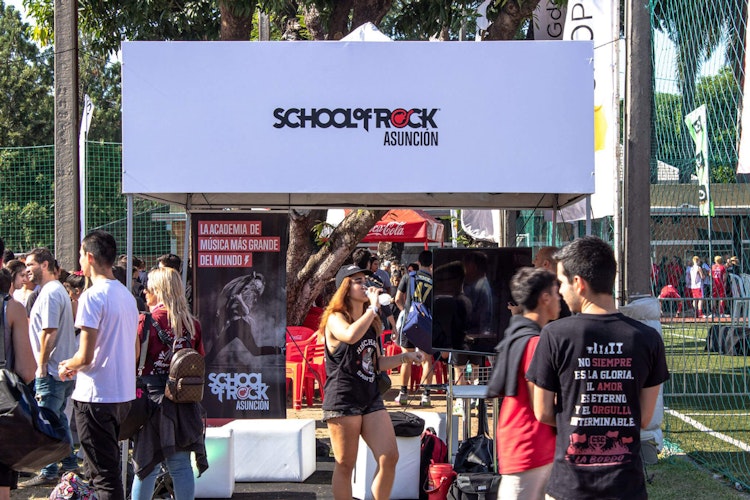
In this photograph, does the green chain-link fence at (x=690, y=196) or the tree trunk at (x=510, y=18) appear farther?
the tree trunk at (x=510, y=18)

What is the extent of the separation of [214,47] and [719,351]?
849 cm

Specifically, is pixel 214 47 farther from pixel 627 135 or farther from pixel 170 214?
pixel 170 214

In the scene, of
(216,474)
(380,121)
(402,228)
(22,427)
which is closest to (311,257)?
(402,228)

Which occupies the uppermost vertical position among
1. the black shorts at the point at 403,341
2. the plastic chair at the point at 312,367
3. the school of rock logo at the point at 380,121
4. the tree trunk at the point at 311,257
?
the school of rock logo at the point at 380,121

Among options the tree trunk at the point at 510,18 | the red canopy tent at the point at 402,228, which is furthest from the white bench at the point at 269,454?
the red canopy tent at the point at 402,228

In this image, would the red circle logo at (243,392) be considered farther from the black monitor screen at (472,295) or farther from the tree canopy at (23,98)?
the tree canopy at (23,98)

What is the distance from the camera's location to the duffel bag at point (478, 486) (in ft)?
18.4

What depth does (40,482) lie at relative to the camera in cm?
713

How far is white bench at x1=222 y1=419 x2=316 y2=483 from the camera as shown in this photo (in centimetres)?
702

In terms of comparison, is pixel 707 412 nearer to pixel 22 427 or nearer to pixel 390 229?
pixel 390 229

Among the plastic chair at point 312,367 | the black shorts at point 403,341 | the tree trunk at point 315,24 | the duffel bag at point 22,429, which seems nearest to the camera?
the duffel bag at point 22,429

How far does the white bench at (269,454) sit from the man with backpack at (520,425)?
10.9 ft

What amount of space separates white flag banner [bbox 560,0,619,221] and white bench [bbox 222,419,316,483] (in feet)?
10.4

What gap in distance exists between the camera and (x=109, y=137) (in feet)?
158
